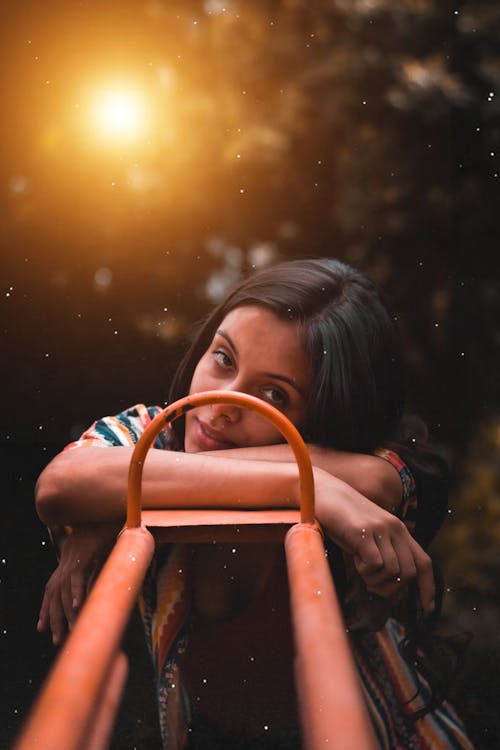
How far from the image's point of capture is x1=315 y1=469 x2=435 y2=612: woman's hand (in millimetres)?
511

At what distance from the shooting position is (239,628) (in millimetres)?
600

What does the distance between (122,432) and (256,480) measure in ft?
0.46

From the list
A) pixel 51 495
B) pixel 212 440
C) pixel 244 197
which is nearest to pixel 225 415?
pixel 212 440

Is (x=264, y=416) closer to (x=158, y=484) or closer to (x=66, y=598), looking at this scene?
(x=158, y=484)

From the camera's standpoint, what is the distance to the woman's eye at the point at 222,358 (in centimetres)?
62

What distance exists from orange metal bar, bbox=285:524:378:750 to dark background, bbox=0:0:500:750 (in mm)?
361

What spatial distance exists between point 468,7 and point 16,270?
523 mm

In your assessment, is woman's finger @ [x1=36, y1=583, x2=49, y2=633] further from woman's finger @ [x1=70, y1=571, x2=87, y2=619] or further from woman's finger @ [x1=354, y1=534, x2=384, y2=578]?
woman's finger @ [x1=354, y1=534, x2=384, y2=578]

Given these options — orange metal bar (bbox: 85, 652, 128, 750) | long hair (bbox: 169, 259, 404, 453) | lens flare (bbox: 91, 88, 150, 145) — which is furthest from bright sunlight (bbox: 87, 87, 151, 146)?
orange metal bar (bbox: 85, 652, 128, 750)

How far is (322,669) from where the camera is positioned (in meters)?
0.32

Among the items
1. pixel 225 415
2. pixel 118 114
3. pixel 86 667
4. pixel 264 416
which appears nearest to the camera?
pixel 86 667

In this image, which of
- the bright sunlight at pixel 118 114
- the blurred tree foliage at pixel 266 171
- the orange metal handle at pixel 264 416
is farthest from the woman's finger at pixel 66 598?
the bright sunlight at pixel 118 114

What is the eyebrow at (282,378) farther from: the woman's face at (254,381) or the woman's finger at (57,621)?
the woman's finger at (57,621)

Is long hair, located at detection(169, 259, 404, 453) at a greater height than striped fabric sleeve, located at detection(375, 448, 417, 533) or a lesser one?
greater
